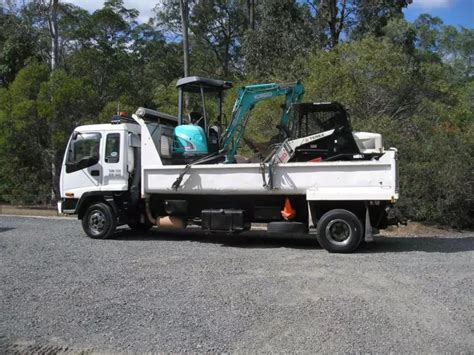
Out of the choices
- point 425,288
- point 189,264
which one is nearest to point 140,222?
point 189,264

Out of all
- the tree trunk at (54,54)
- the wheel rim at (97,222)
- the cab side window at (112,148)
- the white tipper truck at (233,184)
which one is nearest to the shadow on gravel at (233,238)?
the white tipper truck at (233,184)

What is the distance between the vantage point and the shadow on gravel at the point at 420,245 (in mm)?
10789

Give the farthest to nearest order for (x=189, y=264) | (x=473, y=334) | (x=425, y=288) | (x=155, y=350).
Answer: (x=189, y=264) < (x=425, y=288) < (x=473, y=334) < (x=155, y=350)

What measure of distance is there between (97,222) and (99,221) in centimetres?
6

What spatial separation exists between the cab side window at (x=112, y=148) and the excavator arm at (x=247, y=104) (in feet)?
8.04

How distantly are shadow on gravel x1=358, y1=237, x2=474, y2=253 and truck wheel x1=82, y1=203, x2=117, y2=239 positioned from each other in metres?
5.61

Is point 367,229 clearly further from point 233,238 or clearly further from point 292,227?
point 233,238

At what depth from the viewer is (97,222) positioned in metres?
12.7

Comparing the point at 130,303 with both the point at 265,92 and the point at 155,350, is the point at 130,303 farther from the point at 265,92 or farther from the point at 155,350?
the point at 265,92

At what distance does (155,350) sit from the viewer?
515 centimetres

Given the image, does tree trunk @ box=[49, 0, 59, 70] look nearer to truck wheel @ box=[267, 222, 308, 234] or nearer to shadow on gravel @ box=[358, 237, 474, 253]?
truck wheel @ box=[267, 222, 308, 234]

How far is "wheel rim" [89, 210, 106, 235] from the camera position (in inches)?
495

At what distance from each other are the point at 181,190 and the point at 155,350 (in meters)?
6.57

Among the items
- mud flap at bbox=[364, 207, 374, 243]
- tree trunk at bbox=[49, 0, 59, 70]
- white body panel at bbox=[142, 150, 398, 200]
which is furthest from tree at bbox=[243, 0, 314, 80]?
mud flap at bbox=[364, 207, 374, 243]
